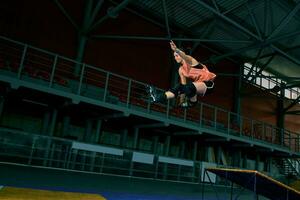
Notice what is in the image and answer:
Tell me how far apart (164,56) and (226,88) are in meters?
6.05

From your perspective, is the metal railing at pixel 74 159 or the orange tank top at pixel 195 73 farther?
the metal railing at pixel 74 159

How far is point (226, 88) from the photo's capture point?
71.4 feet

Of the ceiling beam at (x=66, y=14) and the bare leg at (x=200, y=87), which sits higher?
the ceiling beam at (x=66, y=14)

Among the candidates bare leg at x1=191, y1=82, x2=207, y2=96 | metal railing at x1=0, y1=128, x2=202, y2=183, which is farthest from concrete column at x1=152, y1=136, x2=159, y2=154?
bare leg at x1=191, y1=82, x2=207, y2=96

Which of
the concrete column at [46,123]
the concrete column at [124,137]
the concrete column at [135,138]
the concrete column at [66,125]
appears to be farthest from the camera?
the concrete column at [124,137]

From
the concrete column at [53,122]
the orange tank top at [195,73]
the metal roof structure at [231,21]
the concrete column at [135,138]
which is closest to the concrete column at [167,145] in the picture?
the concrete column at [135,138]

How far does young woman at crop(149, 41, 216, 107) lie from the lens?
17.8 ft

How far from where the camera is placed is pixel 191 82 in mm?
5539

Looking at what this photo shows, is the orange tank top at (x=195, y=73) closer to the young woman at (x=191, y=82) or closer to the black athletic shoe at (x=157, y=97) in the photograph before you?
the young woman at (x=191, y=82)

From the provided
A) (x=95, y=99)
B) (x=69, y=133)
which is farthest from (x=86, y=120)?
(x=95, y=99)

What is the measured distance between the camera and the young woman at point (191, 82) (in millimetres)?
5422

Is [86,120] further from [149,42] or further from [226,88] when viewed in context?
[226,88]

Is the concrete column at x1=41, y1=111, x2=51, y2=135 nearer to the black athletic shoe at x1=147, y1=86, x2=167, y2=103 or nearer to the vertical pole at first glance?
the vertical pole

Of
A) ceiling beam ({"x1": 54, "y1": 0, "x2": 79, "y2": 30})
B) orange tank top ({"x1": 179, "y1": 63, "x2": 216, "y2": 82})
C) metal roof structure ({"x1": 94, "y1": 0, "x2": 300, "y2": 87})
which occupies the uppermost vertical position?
metal roof structure ({"x1": 94, "y1": 0, "x2": 300, "y2": 87})
